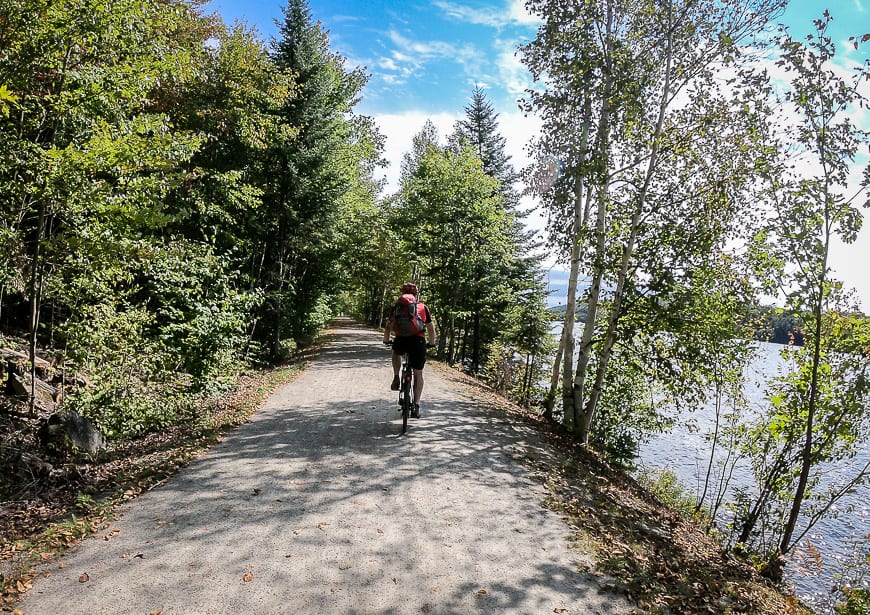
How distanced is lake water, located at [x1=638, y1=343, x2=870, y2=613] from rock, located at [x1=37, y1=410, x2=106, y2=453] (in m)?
9.97

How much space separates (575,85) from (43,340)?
12.6 metres

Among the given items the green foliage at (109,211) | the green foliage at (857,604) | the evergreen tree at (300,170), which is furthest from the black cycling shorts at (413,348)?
the evergreen tree at (300,170)

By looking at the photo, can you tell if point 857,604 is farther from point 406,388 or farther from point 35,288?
point 35,288

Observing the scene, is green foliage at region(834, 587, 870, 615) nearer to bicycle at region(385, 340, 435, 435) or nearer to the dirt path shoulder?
the dirt path shoulder

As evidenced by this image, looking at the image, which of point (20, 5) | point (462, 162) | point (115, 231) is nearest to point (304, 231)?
point (462, 162)

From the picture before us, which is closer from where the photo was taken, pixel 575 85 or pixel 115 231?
pixel 115 231

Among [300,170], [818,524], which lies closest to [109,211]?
[300,170]

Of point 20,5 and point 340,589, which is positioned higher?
point 20,5

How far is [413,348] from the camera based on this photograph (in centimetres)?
695

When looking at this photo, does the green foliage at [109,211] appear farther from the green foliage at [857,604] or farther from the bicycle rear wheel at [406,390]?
the green foliage at [857,604]

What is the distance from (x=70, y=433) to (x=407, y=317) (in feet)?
14.8

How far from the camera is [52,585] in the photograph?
128 inches

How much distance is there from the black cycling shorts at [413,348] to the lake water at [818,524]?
5.94 meters

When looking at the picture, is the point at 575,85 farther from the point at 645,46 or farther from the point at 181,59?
the point at 181,59
